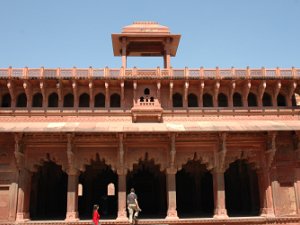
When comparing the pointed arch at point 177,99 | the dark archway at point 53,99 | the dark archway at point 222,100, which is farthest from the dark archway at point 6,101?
the dark archway at point 222,100

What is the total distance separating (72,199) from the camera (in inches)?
647

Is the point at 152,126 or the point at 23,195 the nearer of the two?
the point at 23,195

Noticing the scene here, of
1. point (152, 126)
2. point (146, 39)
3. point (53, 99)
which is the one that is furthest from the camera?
point (146, 39)

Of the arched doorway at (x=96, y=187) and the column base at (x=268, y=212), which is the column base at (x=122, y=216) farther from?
the column base at (x=268, y=212)

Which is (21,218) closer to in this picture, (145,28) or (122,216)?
(122,216)

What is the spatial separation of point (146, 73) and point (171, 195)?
6809 mm

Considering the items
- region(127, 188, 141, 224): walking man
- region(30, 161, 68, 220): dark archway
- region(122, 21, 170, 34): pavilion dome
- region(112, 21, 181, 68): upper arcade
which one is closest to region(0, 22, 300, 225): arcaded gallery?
region(30, 161, 68, 220): dark archway

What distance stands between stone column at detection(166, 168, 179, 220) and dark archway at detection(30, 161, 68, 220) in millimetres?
7214

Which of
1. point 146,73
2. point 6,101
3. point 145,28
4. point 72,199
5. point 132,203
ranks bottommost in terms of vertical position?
point 132,203

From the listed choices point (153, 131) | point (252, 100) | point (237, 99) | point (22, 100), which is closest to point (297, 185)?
point (252, 100)

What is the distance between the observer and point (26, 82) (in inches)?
703

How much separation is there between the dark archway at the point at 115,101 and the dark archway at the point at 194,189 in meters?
6.28

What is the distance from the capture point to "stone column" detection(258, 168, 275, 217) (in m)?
17.0

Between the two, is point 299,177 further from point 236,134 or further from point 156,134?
point 156,134
